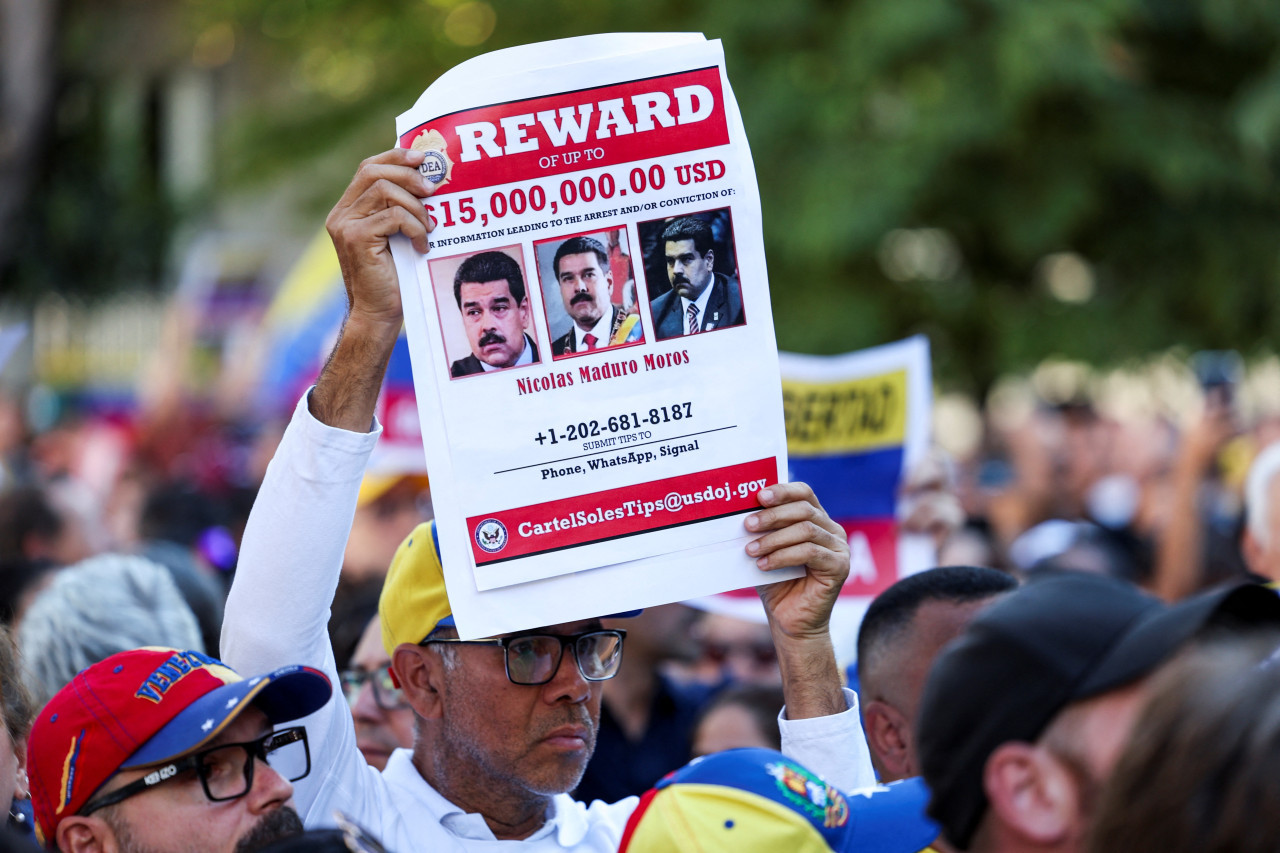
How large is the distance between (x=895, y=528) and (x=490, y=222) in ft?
9.24

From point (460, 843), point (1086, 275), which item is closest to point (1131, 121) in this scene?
point (1086, 275)

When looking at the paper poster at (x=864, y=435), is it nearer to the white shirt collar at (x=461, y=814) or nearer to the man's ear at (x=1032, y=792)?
the white shirt collar at (x=461, y=814)

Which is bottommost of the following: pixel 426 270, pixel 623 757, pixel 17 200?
pixel 623 757

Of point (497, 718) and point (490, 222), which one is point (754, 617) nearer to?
point (497, 718)

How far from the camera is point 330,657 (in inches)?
105

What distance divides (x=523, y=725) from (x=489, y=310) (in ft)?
2.57

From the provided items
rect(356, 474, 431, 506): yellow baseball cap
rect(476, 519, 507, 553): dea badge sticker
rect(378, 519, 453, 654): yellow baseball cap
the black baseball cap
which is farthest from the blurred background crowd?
the black baseball cap

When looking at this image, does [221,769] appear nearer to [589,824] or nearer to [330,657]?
[330,657]

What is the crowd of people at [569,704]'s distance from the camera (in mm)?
1634

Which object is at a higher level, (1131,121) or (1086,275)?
(1131,121)

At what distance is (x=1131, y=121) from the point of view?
480 inches

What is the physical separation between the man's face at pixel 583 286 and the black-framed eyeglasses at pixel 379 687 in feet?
4.80

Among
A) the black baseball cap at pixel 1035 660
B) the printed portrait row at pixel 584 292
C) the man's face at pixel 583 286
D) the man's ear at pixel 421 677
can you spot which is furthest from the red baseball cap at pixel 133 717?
the black baseball cap at pixel 1035 660

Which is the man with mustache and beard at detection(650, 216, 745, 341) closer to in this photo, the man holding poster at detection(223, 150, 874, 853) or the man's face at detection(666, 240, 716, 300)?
the man's face at detection(666, 240, 716, 300)
